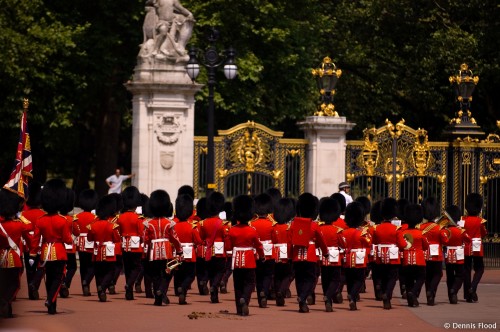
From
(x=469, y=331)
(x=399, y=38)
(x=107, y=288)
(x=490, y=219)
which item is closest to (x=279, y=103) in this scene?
(x=399, y=38)

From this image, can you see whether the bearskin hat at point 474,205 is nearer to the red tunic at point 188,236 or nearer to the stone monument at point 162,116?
the red tunic at point 188,236

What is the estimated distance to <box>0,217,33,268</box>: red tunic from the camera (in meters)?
14.9

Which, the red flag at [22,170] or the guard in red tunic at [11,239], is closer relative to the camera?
the guard in red tunic at [11,239]

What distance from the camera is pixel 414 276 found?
17.4m

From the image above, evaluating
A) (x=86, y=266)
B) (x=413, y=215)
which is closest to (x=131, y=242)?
(x=86, y=266)

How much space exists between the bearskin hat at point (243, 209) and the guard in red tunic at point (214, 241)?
3.31 ft

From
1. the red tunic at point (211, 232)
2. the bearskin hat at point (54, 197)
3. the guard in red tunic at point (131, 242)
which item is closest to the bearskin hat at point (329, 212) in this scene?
the red tunic at point (211, 232)

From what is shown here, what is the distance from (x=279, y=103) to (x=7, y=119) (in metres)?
7.10

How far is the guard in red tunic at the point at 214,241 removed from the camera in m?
17.5

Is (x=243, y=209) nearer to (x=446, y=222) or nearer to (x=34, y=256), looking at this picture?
(x=34, y=256)

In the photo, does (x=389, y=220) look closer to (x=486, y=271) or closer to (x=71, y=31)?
(x=486, y=271)

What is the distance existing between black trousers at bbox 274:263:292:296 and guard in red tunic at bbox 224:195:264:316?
5.04ft

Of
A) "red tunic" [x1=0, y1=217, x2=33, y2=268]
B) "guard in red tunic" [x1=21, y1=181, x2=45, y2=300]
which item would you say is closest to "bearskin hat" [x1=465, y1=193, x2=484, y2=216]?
"guard in red tunic" [x1=21, y1=181, x2=45, y2=300]

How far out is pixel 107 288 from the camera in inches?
760
